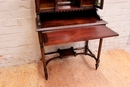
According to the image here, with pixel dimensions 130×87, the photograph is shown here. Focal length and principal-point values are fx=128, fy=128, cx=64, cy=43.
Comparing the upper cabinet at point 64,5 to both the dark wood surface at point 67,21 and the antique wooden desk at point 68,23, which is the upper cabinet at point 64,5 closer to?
the antique wooden desk at point 68,23

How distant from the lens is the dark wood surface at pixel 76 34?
1138 millimetres

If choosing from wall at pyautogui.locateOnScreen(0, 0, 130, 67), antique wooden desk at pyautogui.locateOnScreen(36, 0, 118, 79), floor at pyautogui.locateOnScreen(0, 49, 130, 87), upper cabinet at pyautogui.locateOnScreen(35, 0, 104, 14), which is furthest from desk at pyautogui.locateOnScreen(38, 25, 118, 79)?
floor at pyautogui.locateOnScreen(0, 49, 130, 87)

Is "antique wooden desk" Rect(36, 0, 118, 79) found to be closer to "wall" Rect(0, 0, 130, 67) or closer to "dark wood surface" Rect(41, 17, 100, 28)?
"dark wood surface" Rect(41, 17, 100, 28)

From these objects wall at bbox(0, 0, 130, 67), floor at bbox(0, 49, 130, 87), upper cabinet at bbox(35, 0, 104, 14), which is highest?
upper cabinet at bbox(35, 0, 104, 14)

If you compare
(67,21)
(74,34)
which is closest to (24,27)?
(67,21)

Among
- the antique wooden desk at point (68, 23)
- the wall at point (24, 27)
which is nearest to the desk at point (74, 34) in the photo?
the antique wooden desk at point (68, 23)

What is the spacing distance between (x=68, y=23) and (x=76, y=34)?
0.72 feet

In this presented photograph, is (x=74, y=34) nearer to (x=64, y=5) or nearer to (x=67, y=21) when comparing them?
(x=67, y=21)

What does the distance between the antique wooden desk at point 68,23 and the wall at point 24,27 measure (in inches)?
9.7

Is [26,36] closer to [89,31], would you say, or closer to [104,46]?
[89,31]

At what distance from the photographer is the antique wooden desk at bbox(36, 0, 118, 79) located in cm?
119

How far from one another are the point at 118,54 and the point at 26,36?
4.75 feet

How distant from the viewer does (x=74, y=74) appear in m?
1.67

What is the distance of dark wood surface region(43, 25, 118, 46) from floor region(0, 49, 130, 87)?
2.11 feet
